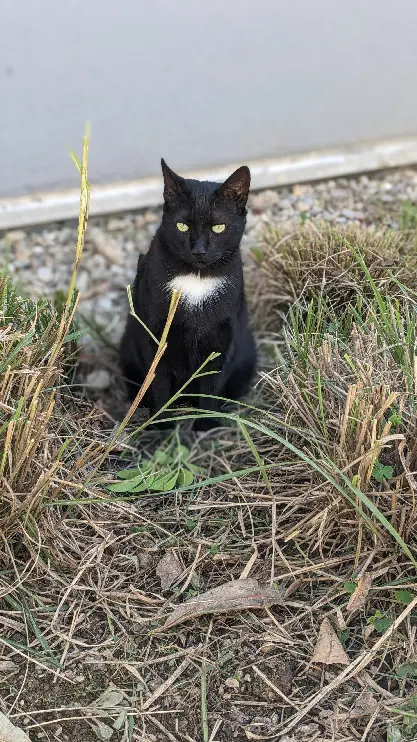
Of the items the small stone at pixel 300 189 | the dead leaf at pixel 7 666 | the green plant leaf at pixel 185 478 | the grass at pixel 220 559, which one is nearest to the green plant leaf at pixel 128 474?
the grass at pixel 220 559

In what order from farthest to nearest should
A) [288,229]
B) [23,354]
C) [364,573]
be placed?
1. [288,229]
2. [23,354]
3. [364,573]

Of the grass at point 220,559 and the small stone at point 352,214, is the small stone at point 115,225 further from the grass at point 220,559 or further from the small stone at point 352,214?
the grass at point 220,559

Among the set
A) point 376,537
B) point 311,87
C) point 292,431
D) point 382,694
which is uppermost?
point 311,87

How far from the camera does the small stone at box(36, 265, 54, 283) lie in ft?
8.55

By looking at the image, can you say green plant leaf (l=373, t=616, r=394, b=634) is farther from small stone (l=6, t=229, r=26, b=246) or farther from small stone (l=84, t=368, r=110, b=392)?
small stone (l=6, t=229, r=26, b=246)

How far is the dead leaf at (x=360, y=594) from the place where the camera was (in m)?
1.52

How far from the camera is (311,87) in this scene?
2.73m

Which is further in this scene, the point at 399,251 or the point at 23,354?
the point at 399,251

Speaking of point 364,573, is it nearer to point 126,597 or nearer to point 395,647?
point 395,647

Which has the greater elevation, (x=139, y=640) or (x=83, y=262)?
(x=83, y=262)

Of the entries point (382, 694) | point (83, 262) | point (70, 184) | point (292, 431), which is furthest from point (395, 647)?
point (70, 184)

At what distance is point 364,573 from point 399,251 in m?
1.12

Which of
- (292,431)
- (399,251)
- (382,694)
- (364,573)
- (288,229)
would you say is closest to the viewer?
(382,694)

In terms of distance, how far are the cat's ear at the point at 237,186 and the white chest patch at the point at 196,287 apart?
20 centimetres
